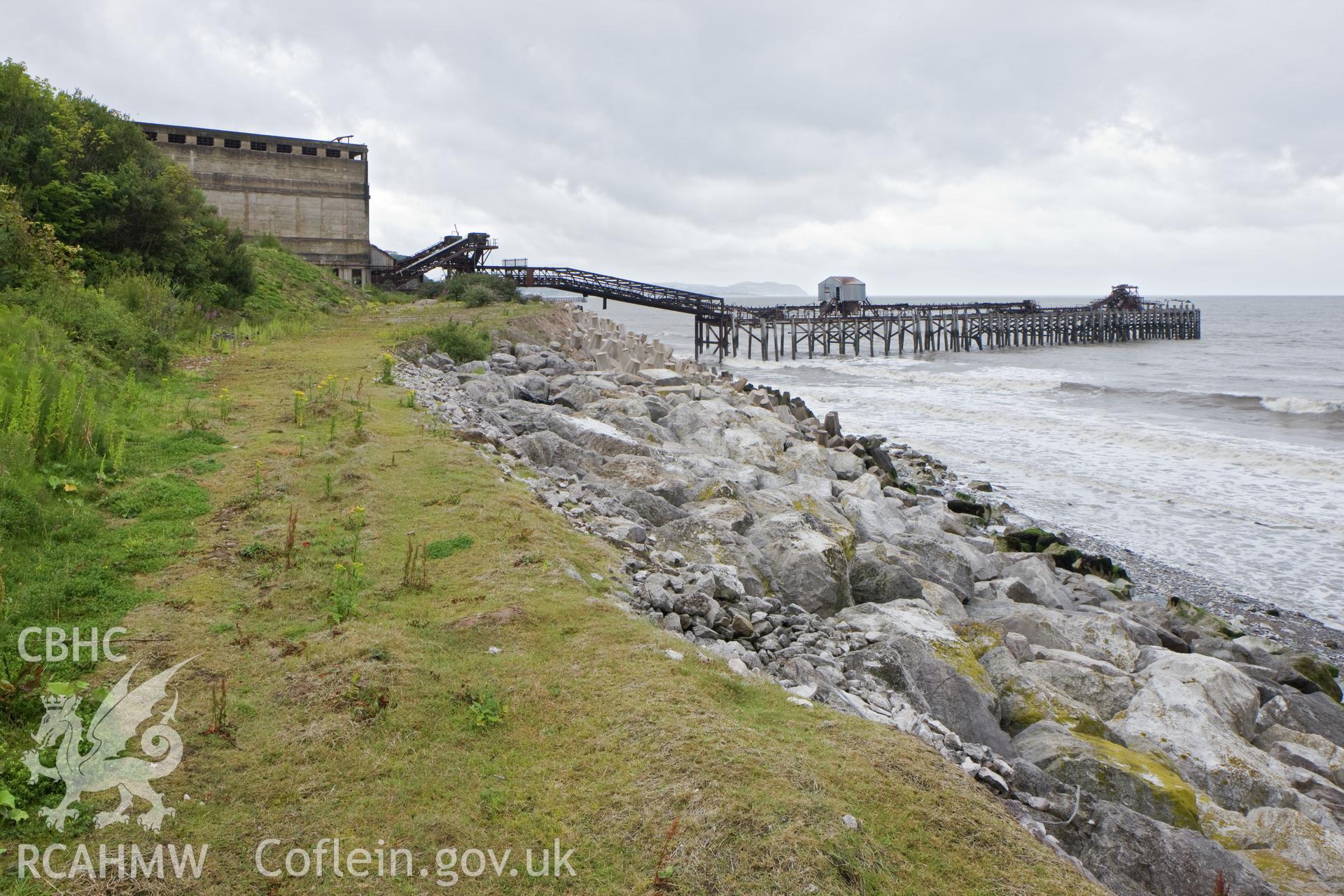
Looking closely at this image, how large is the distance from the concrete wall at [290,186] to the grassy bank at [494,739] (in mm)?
32636

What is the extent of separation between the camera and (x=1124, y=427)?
28859 mm

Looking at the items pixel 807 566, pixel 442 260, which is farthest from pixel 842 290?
pixel 807 566

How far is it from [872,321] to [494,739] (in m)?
56.8

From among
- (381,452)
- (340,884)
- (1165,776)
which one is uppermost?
(381,452)

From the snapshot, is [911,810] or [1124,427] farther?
[1124,427]

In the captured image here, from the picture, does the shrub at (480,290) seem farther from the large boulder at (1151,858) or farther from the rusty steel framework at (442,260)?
the large boulder at (1151,858)

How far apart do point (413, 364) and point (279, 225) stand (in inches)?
931

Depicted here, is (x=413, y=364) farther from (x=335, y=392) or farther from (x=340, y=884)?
(x=340, y=884)

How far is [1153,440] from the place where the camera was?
26547mm

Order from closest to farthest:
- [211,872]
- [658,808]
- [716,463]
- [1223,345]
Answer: [211,872]
[658,808]
[716,463]
[1223,345]

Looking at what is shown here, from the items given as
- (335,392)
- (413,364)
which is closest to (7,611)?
(335,392)

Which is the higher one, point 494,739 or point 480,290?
point 480,290

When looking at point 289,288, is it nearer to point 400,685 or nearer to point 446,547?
point 446,547

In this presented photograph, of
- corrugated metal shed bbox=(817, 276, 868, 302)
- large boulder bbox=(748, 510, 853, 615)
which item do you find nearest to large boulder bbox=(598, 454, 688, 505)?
large boulder bbox=(748, 510, 853, 615)
